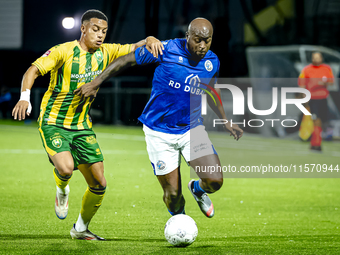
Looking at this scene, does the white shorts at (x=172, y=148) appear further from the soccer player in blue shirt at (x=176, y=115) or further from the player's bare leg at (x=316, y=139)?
the player's bare leg at (x=316, y=139)

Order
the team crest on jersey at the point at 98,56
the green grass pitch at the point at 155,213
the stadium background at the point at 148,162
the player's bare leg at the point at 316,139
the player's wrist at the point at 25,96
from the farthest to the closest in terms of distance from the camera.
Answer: the player's bare leg at the point at 316,139 → the team crest on jersey at the point at 98,56 → the stadium background at the point at 148,162 → the green grass pitch at the point at 155,213 → the player's wrist at the point at 25,96

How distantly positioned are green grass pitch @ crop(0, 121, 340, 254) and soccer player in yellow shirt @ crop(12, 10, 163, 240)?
1.54 feet

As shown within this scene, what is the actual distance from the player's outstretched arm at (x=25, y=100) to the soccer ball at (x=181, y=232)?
5.15 feet

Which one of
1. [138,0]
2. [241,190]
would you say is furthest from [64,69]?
[138,0]

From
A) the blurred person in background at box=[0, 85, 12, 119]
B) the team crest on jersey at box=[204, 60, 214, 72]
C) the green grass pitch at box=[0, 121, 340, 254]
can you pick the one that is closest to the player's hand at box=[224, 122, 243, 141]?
the team crest on jersey at box=[204, 60, 214, 72]

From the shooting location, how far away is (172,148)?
16.5 feet

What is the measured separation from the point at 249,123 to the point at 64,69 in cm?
1234

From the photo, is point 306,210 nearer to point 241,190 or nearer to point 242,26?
point 241,190

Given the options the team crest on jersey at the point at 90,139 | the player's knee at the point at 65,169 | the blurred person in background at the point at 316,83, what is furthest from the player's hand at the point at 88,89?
the blurred person in background at the point at 316,83

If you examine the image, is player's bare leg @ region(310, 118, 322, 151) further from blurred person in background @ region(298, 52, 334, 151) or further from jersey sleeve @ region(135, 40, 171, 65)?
jersey sleeve @ region(135, 40, 171, 65)

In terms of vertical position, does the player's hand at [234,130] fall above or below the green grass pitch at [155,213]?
above

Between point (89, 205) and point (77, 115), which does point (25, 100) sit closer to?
point (77, 115)

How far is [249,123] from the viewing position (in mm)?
16750

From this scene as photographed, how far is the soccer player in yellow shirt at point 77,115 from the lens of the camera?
16.0 feet
